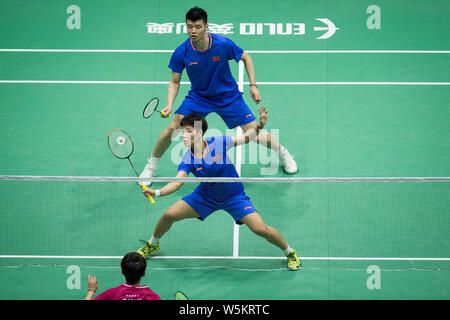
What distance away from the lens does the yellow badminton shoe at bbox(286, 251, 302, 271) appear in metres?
6.07

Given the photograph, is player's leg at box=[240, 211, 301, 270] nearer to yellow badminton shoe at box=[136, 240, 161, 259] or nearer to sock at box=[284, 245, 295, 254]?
sock at box=[284, 245, 295, 254]

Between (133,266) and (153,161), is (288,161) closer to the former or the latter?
(153,161)

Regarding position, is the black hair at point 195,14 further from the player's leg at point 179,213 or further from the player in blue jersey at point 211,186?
the player's leg at point 179,213

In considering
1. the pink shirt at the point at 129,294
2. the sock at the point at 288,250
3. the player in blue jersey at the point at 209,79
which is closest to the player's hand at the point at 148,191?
the pink shirt at the point at 129,294

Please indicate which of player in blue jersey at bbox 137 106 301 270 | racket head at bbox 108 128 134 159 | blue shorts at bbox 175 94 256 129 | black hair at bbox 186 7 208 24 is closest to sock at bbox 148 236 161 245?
player in blue jersey at bbox 137 106 301 270

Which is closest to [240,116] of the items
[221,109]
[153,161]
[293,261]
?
[221,109]

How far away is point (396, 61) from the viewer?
9.12 meters

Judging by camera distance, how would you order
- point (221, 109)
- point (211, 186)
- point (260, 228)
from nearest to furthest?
point (211, 186) → point (260, 228) → point (221, 109)

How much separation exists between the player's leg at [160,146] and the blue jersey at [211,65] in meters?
0.44

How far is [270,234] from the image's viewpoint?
5828 millimetres

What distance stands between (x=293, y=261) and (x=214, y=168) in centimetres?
143

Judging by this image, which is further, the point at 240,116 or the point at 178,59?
the point at 240,116

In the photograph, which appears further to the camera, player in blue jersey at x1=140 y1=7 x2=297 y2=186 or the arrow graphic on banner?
the arrow graphic on banner
